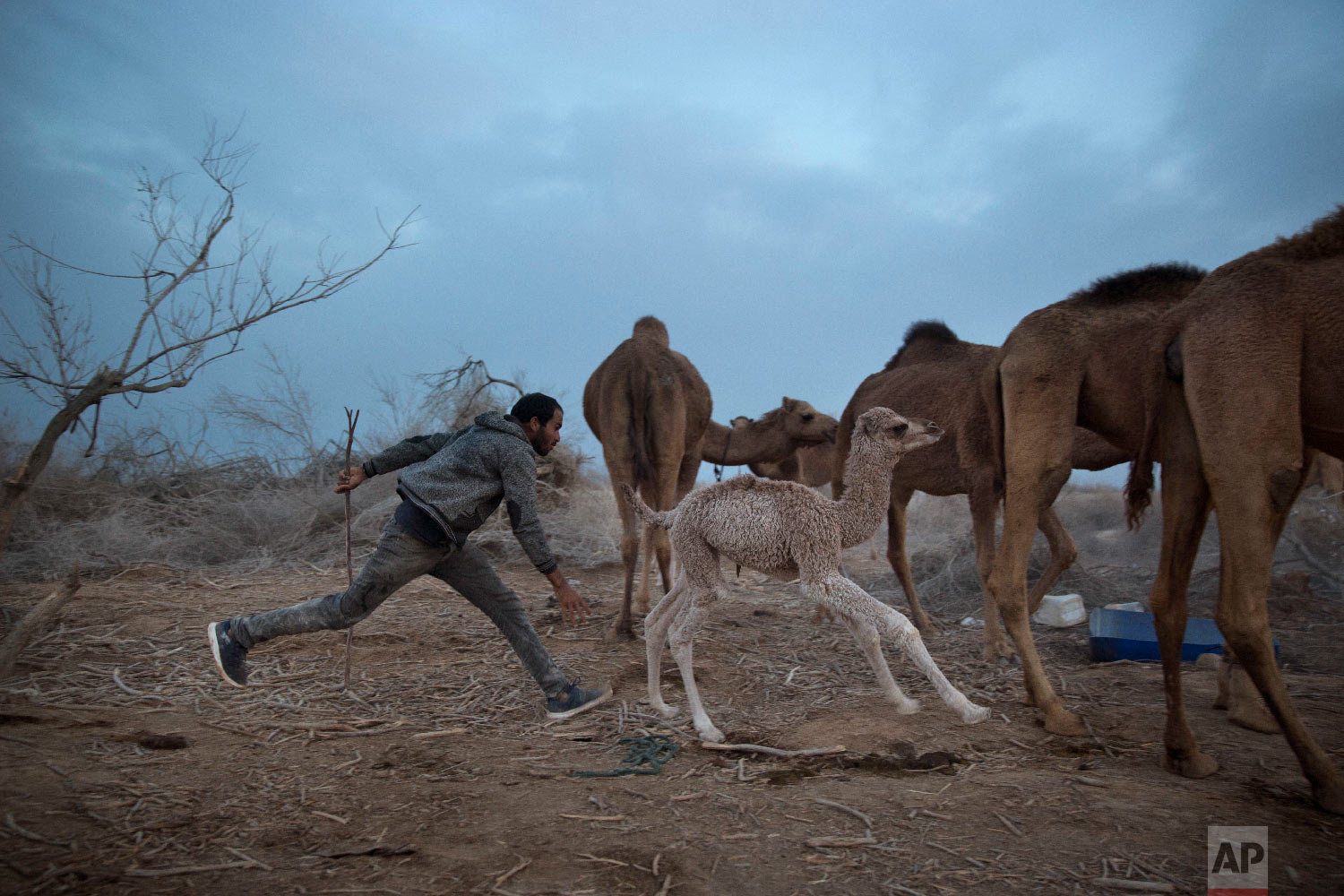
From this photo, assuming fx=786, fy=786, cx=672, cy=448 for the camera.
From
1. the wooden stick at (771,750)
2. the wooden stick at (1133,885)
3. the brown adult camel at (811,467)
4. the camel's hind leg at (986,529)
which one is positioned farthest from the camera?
the brown adult camel at (811,467)

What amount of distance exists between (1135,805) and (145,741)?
4.86 metres

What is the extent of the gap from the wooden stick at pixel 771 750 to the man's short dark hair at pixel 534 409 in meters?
2.23

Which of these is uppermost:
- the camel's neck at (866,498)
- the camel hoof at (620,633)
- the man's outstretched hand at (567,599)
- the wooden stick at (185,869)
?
the camel's neck at (866,498)

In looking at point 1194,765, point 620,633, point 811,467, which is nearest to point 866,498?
point 1194,765

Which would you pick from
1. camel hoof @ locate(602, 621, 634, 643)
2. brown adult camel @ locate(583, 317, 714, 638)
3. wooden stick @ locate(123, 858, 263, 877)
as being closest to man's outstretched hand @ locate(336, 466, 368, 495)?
wooden stick @ locate(123, 858, 263, 877)

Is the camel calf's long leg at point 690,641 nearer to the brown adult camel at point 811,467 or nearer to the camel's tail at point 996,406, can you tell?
the camel's tail at point 996,406

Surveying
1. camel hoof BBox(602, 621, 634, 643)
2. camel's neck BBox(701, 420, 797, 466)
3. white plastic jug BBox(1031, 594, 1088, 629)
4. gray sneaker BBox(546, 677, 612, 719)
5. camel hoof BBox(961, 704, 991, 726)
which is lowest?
camel hoof BBox(961, 704, 991, 726)

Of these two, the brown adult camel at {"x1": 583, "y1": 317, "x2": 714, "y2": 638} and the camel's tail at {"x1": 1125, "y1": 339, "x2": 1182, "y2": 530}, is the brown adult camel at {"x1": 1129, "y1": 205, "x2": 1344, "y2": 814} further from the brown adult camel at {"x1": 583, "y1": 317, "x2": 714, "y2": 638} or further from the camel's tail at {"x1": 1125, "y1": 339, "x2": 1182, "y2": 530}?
the brown adult camel at {"x1": 583, "y1": 317, "x2": 714, "y2": 638}

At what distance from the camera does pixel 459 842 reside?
3.16m

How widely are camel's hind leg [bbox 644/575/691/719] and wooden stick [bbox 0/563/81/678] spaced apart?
10.6 feet

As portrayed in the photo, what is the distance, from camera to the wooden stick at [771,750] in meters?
4.05

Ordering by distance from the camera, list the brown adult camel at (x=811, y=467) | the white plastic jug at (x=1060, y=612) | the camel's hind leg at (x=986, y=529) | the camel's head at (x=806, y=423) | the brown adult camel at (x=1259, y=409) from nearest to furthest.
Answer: the brown adult camel at (x=1259, y=409) < the camel's hind leg at (x=986, y=529) < the white plastic jug at (x=1060, y=612) < the camel's head at (x=806, y=423) < the brown adult camel at (x=811, y=467)

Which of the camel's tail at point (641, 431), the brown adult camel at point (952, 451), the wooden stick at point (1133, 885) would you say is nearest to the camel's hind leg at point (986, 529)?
the brown adult camel at point (952, 451)

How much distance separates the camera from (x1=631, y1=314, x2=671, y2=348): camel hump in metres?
9.05
